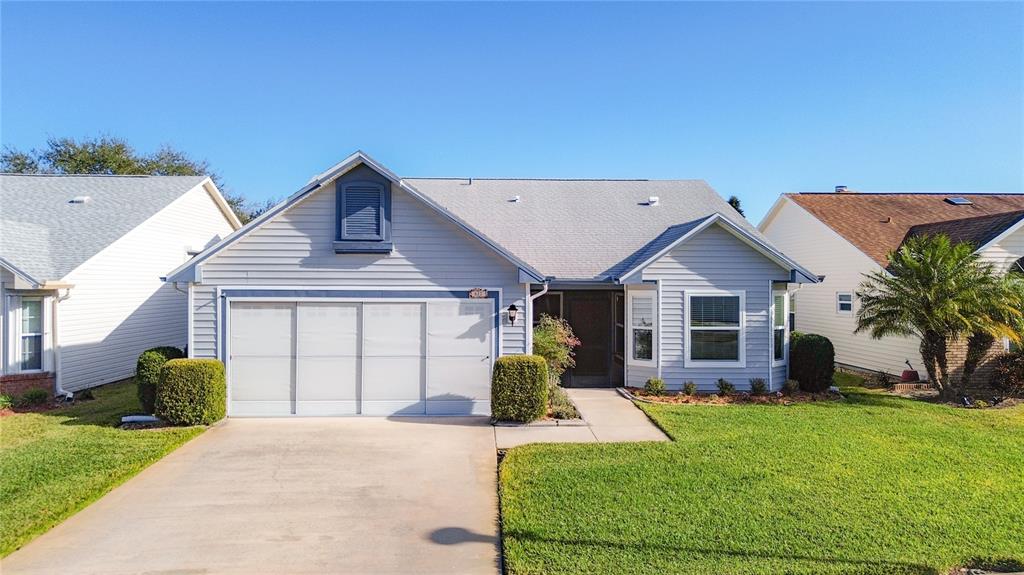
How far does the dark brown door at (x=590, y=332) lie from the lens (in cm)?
1365

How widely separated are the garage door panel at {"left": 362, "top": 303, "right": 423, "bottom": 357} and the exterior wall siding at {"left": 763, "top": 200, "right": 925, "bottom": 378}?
1242cm

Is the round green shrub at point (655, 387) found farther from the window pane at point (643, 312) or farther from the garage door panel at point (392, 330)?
the garage door panel at point (392, 330)

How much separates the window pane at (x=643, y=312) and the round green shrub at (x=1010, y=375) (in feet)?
26.0

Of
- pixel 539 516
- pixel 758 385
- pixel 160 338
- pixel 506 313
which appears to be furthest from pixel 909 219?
pixel 160 338

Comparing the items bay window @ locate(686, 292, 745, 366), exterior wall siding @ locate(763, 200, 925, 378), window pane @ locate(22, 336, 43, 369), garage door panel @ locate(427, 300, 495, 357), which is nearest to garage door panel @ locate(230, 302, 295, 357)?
garage door panel @ locate(427, 300, 495, 357)

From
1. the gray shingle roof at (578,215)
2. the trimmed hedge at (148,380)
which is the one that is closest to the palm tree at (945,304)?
the gray shingle roof at (578,215)

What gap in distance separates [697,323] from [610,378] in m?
2.59

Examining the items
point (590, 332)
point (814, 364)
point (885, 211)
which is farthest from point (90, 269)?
point (885, 211)

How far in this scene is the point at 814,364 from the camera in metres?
12.4

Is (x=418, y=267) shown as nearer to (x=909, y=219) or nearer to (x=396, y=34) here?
(x=396, y=34)

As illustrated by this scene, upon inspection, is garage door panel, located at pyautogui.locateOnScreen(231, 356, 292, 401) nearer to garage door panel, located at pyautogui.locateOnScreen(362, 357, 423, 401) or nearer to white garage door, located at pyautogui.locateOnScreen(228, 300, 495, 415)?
white garage door, located at pyautogui.locateOnScreen(228, 300, 495, 415)

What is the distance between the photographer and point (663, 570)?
4.63 metres

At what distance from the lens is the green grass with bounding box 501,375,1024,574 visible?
4.85m

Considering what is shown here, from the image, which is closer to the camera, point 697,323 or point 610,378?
point 697,323
